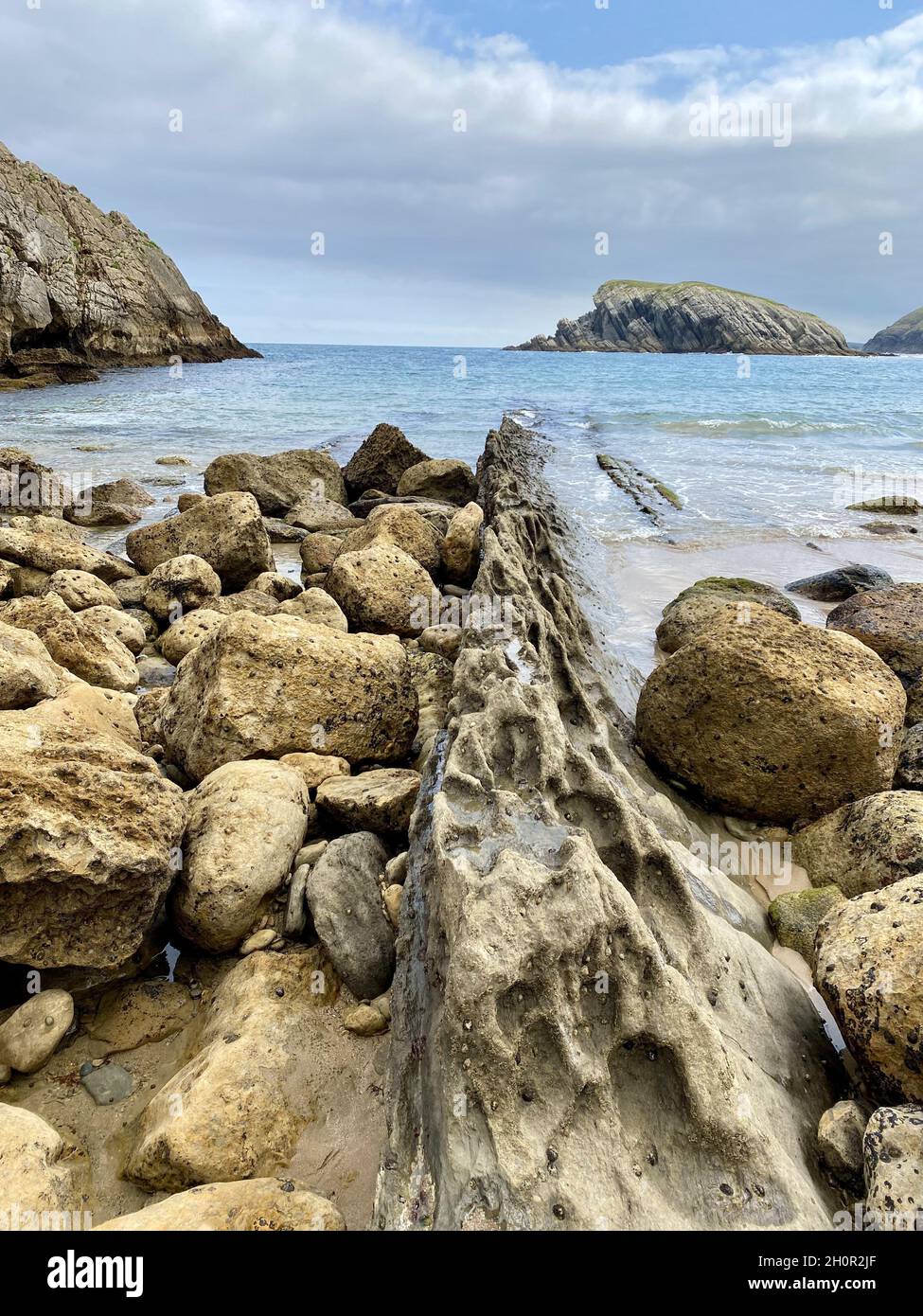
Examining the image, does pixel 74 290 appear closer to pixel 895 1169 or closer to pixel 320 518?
pixel 320 518

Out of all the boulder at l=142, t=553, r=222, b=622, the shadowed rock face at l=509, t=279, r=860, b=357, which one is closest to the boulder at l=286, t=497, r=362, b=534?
the boulder at l=142, t=553, r=222, b=622

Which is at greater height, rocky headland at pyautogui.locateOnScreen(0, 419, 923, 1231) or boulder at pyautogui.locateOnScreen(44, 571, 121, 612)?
boulder at pyautogui.locateOnScreen(44, 571, 121, 612)

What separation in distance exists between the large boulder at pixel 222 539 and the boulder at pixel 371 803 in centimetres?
481

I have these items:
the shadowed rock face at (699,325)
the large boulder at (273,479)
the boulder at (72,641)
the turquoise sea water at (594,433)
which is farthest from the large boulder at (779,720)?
the shadowed rock face at (699,325)

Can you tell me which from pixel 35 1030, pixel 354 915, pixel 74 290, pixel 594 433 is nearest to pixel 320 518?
pixel 354 915

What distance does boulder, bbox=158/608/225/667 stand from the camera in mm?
6066

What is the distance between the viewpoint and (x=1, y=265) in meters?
34.8

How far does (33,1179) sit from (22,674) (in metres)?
2.75

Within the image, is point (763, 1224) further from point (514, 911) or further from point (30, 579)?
point (30, 579)

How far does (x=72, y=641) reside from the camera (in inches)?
206

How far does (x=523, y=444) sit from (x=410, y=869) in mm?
14668

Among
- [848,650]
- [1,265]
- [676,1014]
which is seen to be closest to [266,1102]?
[676,1014]

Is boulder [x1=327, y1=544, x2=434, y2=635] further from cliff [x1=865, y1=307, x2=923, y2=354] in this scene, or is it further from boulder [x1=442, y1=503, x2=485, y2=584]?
cliff [x1=865, y1=307, x2=923, y2=354]

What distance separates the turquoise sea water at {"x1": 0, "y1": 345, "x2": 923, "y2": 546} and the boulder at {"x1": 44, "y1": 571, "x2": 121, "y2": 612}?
6152 millimetres
